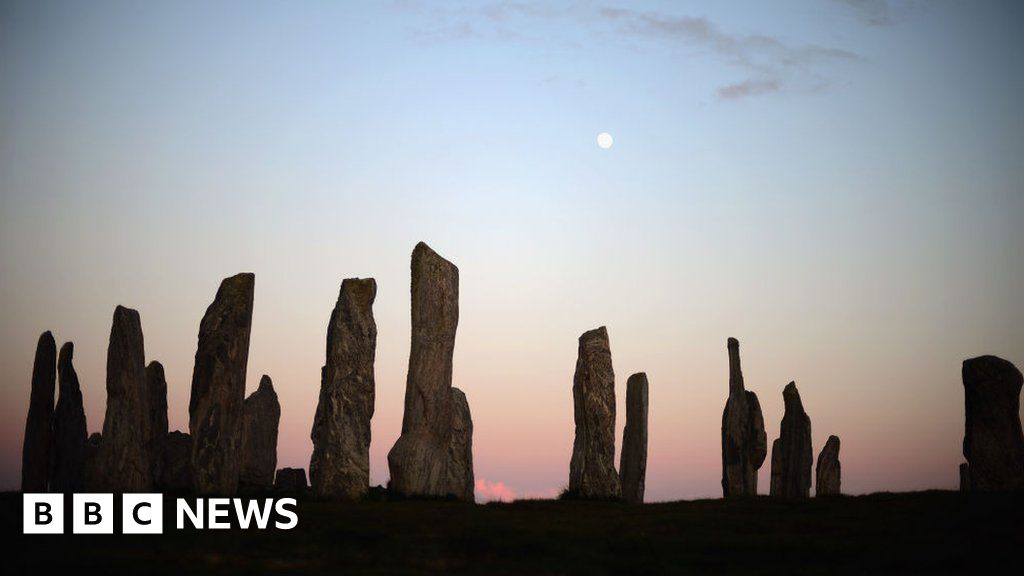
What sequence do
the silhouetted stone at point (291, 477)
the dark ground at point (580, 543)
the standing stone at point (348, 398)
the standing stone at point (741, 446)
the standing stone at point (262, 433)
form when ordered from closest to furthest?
the dark ground at point (580, 543) → the standing stone at point (348, 398) → the standing stone at point (741, 446) → the standing stone at point (262, 433) → the silhouetted stone at point (291, 477)

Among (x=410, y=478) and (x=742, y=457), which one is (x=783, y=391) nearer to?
(x=742, y=457)

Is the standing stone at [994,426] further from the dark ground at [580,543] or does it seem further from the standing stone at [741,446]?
the standing stone at [741,446]

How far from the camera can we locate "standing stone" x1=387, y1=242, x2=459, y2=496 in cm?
2695

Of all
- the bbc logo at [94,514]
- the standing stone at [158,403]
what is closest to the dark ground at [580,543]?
the bbc logo at [94,514]

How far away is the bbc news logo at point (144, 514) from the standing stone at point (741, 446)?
47.1 feet

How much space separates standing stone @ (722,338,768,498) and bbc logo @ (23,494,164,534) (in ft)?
54.4

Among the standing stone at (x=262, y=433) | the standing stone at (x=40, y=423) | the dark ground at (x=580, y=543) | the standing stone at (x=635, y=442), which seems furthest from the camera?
the standing stone at (x=262, y=433)

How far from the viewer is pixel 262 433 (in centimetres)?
3731

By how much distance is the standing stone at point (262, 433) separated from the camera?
120 ft

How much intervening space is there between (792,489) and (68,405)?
19971mm

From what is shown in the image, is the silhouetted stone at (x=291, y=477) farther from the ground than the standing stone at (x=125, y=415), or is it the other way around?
the standing stone at (x=125, y=415)

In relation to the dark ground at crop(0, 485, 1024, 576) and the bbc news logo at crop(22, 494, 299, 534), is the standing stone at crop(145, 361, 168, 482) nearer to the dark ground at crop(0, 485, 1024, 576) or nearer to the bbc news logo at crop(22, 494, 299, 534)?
the bbc news logo at crop(22, 494, 299, 534)

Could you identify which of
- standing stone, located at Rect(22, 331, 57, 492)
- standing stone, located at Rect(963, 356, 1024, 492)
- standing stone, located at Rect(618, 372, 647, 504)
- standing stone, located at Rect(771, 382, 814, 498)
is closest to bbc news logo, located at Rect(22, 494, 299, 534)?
standing stone, located at Rect(22, 331, 57, 492)

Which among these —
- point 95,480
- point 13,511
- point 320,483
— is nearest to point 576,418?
point 320,483
